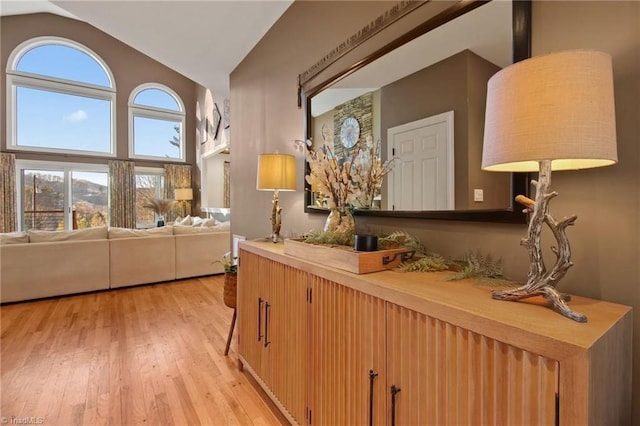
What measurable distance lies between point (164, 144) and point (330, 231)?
8.30 metres

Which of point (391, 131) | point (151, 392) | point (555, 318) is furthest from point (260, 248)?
point (555, 318)

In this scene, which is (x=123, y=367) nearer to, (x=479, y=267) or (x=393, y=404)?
(x=393, y=404)

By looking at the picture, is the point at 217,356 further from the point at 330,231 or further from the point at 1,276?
the point at 1,276

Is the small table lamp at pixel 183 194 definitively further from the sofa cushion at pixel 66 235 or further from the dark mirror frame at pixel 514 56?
the dark mirror frame at pixel 514 56

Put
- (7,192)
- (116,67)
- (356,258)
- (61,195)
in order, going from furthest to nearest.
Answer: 1. (116,67)
2. (61,195)
3. (7,192)
4. (356,258)

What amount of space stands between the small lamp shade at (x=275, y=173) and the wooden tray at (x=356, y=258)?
0.92 meters

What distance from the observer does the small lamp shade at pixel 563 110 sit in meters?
0.69

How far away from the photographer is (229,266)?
2.56 meters

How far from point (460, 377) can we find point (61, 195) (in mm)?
8849

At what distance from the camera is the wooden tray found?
1.16 metres

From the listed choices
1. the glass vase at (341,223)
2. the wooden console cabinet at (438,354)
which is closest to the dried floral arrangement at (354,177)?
the glass vase at (341,223)

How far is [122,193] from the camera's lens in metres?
7.56

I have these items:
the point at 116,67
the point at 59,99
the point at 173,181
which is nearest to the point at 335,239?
the point at 173,181

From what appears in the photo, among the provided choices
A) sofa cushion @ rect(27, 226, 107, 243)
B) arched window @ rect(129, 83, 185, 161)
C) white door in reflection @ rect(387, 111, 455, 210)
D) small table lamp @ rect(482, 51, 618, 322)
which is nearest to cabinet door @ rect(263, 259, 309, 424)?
white door in reflection @ rect(387, 111, 455, 210)
